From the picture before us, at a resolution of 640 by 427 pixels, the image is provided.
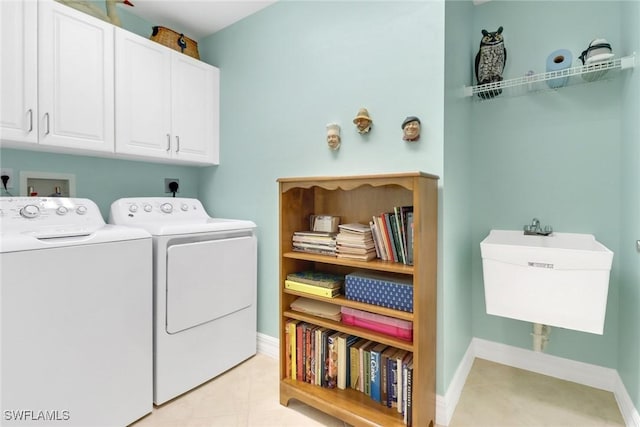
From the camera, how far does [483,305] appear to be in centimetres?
224

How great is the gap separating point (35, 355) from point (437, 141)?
200 centimetres

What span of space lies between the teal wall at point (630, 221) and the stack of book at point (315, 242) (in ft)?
4.67

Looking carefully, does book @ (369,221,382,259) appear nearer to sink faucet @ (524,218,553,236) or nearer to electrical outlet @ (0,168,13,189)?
sink faucet @ (524,218,553,236)

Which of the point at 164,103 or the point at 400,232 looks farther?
the point at 164,103

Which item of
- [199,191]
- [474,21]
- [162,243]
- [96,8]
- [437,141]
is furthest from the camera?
[199,191]

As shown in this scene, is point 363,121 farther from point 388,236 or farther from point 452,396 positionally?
point 452,396

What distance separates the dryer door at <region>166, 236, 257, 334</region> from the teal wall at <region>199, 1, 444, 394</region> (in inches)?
7.6

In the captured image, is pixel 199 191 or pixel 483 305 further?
pixel 199 191

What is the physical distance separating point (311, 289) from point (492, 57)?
1.80 metres

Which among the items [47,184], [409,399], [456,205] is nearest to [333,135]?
[456,205]

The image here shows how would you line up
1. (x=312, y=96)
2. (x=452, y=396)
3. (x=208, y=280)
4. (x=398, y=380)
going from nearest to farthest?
1. (x=398, y=380)
2. (x=452, y=396)
3. (x=208, y=280)
4. (x=312, y=96)

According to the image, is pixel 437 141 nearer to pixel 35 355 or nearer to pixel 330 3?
pixel 330 3

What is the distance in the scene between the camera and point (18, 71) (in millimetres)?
1569

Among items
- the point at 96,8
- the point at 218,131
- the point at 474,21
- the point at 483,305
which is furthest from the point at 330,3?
the point at 483,305
